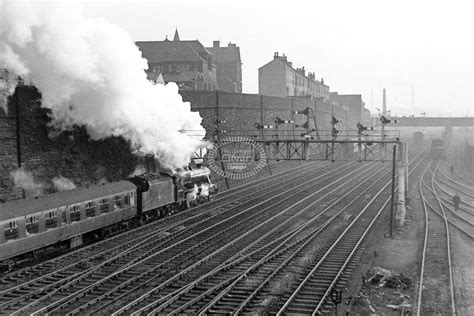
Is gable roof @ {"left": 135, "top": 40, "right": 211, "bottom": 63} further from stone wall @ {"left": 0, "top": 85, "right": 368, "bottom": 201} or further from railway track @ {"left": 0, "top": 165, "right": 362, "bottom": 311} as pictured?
railway track @ {"left": 0, "top": 165, "right": 362, "bottom": 311}

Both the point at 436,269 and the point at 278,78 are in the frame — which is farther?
the point at 278,78

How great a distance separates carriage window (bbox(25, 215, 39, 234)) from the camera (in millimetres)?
17359

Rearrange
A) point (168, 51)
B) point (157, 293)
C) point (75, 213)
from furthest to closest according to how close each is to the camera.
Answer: point (168, 51) < point (75, 213) < point (157, 293)

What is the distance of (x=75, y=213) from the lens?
19938 millimetres

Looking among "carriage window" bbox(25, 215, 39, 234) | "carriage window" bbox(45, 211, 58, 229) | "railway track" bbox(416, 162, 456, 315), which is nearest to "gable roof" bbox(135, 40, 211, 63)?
"railway track" bbox(416, 162, 456, 315)

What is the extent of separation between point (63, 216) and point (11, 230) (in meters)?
2.69

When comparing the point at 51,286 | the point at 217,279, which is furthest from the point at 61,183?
the point at 217,279

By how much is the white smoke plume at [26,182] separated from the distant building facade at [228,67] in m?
71.3

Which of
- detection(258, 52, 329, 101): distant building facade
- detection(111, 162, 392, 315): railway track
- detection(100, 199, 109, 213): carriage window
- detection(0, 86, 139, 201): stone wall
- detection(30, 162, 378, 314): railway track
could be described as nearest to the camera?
detection(111, 162, 392, 315): railway track

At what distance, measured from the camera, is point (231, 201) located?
114 feet

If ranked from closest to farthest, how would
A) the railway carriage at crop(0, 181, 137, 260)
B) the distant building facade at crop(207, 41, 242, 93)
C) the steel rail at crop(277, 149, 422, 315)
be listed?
the steel rail at crop(277, 149, 422, 315) < the railway carriage at crop(0, 181, 137, 260) < the distant building facade at crop(207, 41, 242, 93)

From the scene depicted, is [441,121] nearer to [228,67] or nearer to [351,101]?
[351,101]

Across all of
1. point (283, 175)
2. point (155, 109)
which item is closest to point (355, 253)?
point (155, 109)

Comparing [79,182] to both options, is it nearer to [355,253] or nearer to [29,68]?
[29,68]
